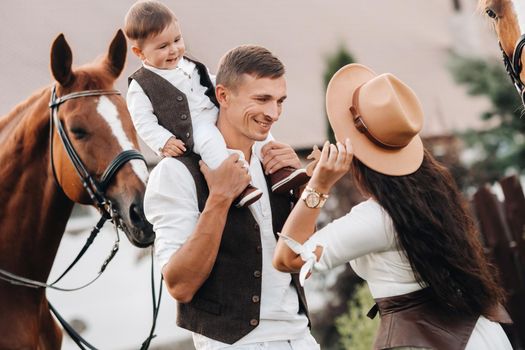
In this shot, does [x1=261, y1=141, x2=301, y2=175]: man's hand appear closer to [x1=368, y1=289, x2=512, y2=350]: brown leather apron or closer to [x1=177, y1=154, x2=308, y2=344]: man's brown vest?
[x1=177, y1=154, x2=308, y2=344]: man's brown vest

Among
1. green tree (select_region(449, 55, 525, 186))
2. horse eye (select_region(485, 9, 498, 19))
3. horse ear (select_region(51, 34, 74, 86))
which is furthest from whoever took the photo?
green tree (select_region(449, 55, 525, 186))

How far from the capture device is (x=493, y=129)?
1379cm

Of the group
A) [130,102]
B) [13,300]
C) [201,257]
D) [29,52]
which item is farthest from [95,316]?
[201,257]

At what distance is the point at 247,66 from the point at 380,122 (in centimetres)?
50

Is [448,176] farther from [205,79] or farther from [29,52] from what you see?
[29,52]

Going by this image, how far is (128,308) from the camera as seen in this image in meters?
9.55

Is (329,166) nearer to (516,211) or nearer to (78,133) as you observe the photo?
(78,133)

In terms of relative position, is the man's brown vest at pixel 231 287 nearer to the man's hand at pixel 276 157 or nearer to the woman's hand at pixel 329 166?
the man's hand at pixel 276 157

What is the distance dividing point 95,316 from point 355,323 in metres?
3.21

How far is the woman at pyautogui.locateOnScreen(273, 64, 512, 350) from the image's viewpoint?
8.38 ft

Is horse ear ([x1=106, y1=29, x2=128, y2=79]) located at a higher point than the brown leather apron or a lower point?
higher

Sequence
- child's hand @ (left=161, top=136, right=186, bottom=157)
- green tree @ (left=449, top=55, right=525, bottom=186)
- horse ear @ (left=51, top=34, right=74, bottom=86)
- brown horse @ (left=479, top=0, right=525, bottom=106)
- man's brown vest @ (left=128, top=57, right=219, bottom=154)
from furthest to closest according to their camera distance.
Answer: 1. green tree @ (left=449, top=55, right=525, bottom=186)
2. horse ear @ (left=51, top=34, right=74, bottom=86)
3. brown horse @ (left=479, top=0, right=525, bottom=106)
4. man's brown vest @ (left=128, top=57, right=219, bottom=154)
5. child's hand @ (left=161, top=136, right=186, bottom=157)

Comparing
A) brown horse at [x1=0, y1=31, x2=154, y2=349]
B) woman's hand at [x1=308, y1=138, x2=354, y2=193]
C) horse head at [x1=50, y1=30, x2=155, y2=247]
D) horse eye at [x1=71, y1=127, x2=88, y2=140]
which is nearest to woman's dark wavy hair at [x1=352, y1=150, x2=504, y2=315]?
woman's hand at [x1=308, y1=138, x2=354, y2=193]

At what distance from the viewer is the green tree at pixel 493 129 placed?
1341cm
